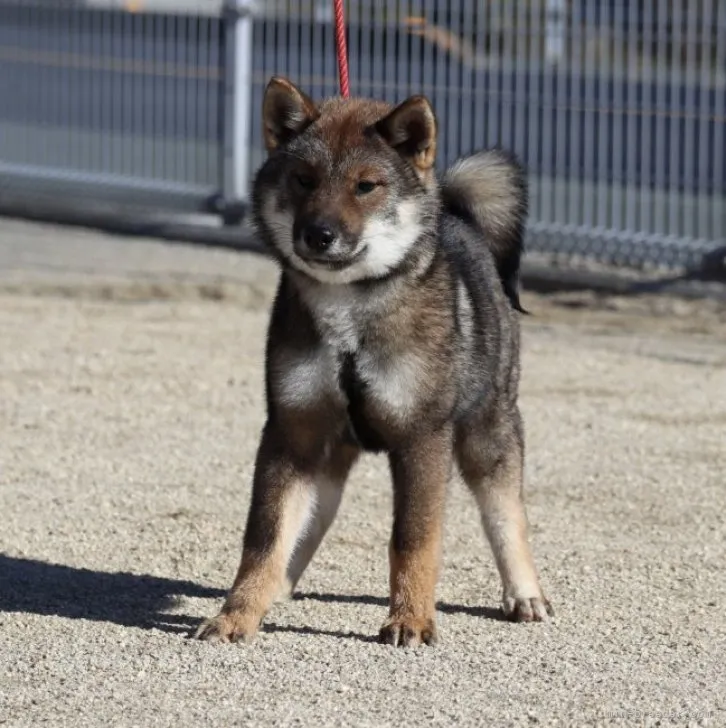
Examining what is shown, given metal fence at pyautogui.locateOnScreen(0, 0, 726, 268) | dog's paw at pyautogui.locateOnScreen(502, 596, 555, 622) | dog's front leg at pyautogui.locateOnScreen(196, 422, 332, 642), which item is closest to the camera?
dog's front leg at pyautogui.locateOnScreen(196, 422, 332, 642)

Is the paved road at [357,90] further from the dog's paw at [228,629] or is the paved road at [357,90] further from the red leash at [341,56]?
the dog's paw at [228,629]

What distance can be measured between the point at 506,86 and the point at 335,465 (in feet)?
25.3

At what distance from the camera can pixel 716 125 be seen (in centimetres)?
1155

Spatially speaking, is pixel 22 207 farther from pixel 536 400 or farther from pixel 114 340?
pixel 536 400

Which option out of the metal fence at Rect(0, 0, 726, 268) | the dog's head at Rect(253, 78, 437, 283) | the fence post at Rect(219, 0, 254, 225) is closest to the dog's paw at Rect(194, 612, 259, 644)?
the dog's head at Rect(253, 78, 437, 283)

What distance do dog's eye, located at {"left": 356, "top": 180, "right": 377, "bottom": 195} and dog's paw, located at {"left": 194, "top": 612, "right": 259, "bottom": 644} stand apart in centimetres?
125

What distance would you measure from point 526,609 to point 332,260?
1.31m

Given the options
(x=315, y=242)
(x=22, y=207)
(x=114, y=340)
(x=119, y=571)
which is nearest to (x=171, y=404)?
(x=114, y=340)

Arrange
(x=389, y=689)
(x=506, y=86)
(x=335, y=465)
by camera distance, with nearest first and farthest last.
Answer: (x=389, y=689), (x=335, y=465), (x=506, y=86)

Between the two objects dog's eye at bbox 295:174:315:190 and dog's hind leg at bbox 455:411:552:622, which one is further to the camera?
dog's hind leg at bbox 455:411:552:622

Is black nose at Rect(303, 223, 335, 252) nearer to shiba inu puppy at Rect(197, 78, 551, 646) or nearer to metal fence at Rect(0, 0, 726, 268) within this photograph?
shiba inu puppy at Rect(197, 78, 551, 646)

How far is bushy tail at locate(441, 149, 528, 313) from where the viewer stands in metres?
5.79

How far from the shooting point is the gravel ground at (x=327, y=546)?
4641 mm

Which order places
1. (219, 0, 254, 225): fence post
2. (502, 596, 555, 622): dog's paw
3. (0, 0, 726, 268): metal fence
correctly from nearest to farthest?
(502, 596, 555, 622): dog's paw, (0, 0, 726, 268): metal fence, (219, 0, 254, 225): fence post
